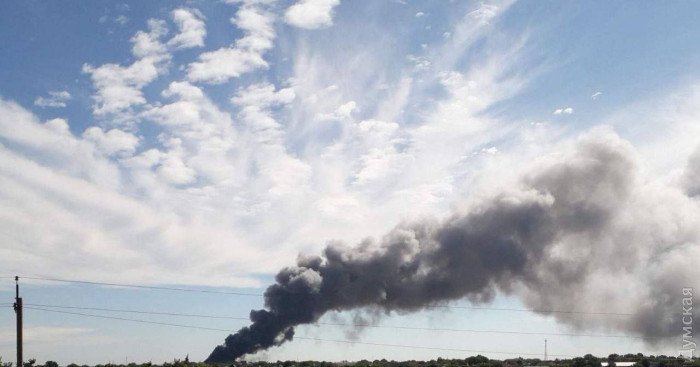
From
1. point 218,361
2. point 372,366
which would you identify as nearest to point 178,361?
point 218,361

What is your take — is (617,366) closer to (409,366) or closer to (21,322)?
(409,366)

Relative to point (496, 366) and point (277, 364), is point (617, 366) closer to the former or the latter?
point (496, 366)

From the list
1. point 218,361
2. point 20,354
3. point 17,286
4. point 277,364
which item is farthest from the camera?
point 277,364

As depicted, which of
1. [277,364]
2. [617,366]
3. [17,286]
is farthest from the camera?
[277,364]

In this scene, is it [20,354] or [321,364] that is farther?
[321,364]

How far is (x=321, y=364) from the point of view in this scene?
14975cm

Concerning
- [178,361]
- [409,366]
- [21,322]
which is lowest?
[409,366]

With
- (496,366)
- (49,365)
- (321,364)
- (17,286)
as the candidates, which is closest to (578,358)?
(496,366)

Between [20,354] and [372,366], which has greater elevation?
[20,354]

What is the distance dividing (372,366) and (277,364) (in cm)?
2292

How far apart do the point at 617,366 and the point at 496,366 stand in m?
27.2

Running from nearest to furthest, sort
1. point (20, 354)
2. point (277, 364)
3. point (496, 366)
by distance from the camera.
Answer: point (20, 354) → point (496, 366) → point (277, 364)

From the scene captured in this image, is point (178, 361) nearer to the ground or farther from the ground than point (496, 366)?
farther from the ground

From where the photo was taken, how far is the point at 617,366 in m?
115
